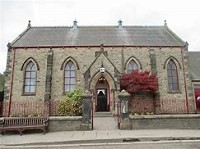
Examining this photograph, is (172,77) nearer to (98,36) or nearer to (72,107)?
(98,36)

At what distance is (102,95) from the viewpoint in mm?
24094

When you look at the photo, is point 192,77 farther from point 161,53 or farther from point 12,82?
point 12,82

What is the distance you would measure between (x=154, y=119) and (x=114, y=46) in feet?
38.1

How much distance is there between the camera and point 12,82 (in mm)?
23547

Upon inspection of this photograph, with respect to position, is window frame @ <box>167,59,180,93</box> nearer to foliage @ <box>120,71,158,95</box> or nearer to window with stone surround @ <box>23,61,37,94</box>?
foliage @ <box>120,71,158,95</box>

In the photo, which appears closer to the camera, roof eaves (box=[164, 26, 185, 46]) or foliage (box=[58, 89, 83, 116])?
foliage (box=[58, 89, 83, 116])

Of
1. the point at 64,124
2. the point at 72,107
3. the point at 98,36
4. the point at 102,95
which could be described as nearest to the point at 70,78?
the point at 102,95

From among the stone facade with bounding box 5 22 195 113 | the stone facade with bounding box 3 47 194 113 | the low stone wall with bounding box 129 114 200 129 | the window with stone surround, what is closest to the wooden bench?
the low stone wall with bounding box 129 114 200 129

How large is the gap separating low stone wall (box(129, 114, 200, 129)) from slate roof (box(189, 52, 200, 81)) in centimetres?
1114

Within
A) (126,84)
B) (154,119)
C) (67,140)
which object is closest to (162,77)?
(126,84)

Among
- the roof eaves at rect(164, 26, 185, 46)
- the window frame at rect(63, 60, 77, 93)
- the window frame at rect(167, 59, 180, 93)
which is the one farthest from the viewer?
the roof eaves at rect(164, 26, 185, 46)

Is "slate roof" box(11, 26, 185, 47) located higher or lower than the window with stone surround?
higher

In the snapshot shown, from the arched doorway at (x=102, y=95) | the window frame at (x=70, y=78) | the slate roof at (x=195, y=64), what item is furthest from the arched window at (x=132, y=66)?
the slate roof at (x=195, y=64)

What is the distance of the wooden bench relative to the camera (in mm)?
13820
